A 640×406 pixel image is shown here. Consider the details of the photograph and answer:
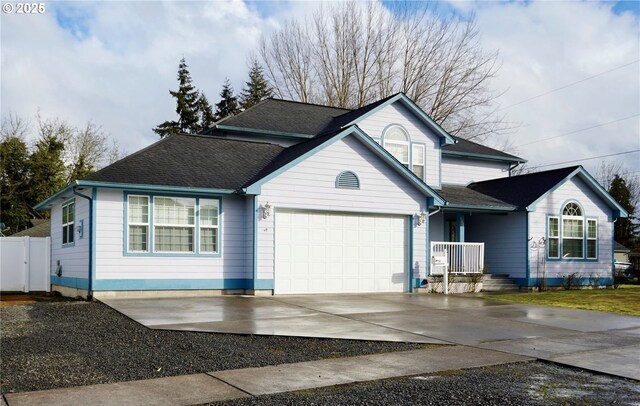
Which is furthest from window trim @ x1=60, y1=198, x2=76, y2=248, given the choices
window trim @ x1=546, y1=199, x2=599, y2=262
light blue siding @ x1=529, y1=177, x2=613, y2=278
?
window trim @ x1=546, y1=199, x2=599, y2=262

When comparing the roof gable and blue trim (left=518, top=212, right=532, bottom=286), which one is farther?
the roof gable

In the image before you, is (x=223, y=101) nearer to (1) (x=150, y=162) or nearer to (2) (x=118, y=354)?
(1) (x=150, y=162)

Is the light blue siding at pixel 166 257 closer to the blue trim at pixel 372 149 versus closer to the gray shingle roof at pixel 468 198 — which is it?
the blue trim at pixel 372 149

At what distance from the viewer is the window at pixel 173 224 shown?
16703 millimetres

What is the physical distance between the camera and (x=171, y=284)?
1678 cm

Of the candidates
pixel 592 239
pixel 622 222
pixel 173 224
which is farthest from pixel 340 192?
pixel 622 222

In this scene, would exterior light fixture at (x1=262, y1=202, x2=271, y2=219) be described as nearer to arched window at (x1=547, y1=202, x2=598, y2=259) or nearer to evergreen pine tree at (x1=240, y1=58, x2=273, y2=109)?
arched window at (x1=547, y1=202, x2=598, y2=259)

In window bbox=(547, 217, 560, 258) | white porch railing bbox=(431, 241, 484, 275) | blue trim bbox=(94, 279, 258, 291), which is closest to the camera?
blue trim bbox=(94, 279, 258, 291)

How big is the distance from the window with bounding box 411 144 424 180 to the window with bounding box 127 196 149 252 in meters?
9.65

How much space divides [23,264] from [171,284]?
8.44 meters

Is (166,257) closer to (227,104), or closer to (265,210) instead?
(265,210)

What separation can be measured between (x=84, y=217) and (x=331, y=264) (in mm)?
6843

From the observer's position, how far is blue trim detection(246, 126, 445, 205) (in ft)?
56.3

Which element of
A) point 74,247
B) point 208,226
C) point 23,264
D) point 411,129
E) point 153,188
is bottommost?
point 23,264
